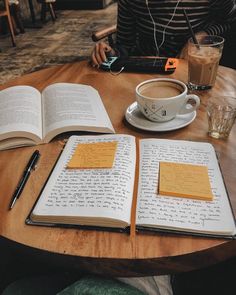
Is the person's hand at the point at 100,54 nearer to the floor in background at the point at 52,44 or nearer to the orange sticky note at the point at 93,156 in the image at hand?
the orange sticky note at the point at 93,156

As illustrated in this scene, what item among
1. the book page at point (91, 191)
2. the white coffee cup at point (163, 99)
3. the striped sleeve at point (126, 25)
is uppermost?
the white coffee cup at point (163, 99)

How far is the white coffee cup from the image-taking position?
76 cm

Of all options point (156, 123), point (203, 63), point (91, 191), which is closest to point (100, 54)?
point (203, 63)

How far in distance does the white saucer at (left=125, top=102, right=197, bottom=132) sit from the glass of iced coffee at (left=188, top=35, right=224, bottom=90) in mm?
197

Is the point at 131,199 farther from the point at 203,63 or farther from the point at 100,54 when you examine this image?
the point at 100,54

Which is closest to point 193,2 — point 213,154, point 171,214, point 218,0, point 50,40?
point 218,0

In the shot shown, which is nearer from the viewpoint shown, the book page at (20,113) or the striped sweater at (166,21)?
the book page at (20,113)

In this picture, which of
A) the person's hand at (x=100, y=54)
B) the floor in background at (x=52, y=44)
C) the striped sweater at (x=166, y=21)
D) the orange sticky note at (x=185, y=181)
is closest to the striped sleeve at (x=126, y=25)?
the striped sweater at (x=166, y=21)

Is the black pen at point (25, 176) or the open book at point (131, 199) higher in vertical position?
the open book at point (131, 199)

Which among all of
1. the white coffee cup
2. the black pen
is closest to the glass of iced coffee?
A: the white coffee cup

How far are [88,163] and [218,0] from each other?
1.14 metres

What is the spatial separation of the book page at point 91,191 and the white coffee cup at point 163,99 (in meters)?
0.13

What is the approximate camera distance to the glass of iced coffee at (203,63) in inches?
38.0

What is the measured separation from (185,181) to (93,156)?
0.21m
